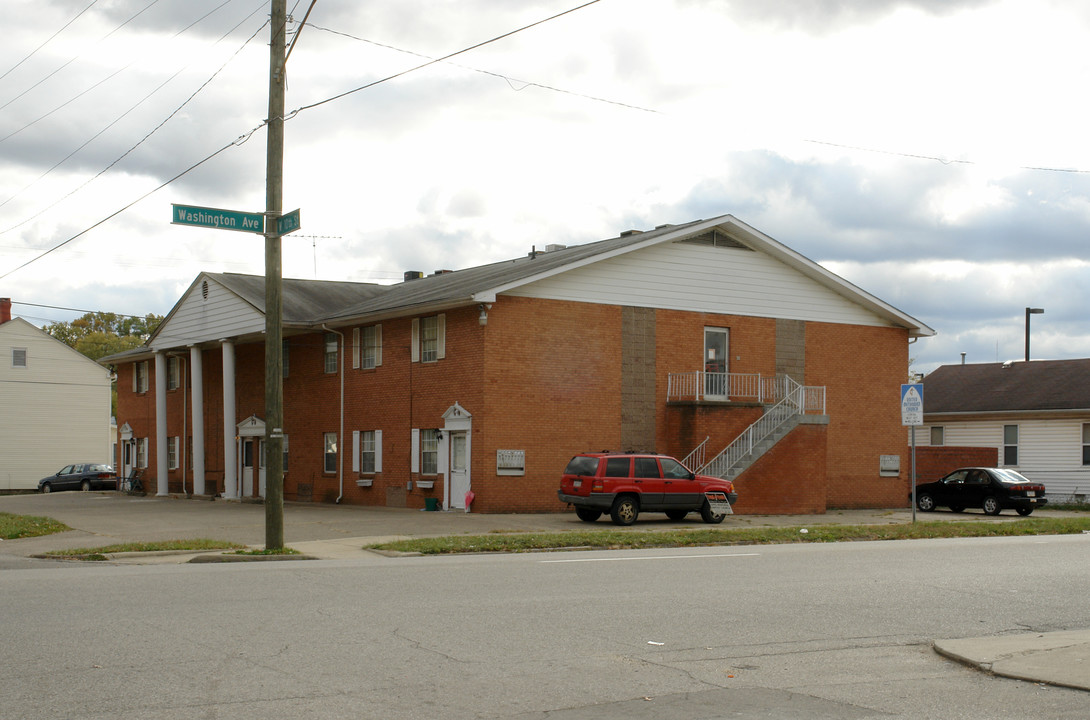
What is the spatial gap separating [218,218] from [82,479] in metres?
43.8

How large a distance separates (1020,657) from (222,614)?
22.8 feet

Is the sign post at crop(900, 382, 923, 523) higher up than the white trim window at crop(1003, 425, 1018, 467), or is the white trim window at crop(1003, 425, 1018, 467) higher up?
the sign post at crop(900, 382, 923, 523)

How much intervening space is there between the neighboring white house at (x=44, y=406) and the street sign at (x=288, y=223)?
50216 mm

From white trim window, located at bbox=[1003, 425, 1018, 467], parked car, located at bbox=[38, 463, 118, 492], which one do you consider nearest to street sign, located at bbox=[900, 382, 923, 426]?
white trim window, located at bbox=[1003, 425, 1018, 467]

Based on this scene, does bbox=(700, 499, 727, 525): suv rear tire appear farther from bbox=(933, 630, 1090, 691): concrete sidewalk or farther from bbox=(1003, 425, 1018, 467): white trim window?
bbox=(1003, 425, 1018, 467): white trim window

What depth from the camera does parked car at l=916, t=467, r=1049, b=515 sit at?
33719 mm

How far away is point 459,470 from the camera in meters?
30.2

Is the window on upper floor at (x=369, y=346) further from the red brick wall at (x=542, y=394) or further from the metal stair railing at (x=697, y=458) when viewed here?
the metal stair railing at (x=697, y=458)

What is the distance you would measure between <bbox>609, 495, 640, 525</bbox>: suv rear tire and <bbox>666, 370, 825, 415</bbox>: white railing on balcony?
23.6 feet

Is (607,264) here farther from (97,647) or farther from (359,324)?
(97,647)

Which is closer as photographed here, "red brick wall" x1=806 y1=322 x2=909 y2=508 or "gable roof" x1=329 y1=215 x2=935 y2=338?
"gable roof" x1=329 y1=215 x2=935 y2=338

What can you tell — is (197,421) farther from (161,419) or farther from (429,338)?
(429,338)

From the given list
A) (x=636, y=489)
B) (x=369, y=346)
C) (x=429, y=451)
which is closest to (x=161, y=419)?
(x=369, y=346)

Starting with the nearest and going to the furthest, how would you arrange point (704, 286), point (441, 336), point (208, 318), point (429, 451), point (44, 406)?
point (441, 336) < point (429, 451) < point (704, 286) < point (208, 318) < point (44, 406)
